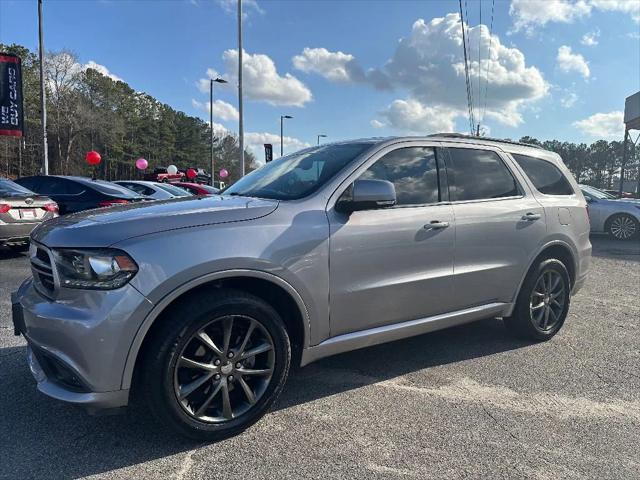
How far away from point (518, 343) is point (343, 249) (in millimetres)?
2392

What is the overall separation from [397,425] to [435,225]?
1.44m

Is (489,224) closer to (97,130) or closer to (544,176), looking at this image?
(544,176)

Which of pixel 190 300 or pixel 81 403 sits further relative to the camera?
pixel 190 300

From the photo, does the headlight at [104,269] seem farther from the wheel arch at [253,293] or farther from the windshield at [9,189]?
the windshield at [9,189]

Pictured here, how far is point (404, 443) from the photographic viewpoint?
2789 mm

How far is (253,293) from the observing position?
2.97 metres

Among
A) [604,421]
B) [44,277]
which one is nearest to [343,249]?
[44,277]

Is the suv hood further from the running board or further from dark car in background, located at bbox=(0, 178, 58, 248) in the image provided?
dark car in background, located at bbox=(0, 178, 58, 248)

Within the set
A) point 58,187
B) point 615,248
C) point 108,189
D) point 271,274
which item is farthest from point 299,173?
point 615,248

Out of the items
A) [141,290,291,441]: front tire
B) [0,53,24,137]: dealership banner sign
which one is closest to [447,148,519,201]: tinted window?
[141,290,291,441]: front tire

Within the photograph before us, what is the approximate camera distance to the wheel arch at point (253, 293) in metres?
2.52

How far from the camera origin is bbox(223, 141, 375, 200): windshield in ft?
11.1

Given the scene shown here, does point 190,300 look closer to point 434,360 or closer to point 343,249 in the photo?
point 343,249

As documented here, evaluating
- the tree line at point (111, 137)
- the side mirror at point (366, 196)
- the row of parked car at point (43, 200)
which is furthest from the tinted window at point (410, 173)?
the tree line at point (111, 137)
